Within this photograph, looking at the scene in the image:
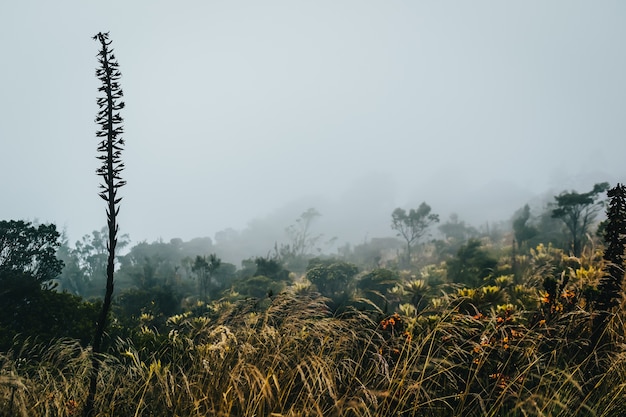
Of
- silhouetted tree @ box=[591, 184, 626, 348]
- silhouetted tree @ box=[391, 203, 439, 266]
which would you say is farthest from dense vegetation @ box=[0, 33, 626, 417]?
silhouetted tree @ box=[391, 203, 439, 266]

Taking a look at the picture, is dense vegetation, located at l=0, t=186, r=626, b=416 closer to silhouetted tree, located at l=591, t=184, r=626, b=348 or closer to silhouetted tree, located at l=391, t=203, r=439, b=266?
silhouetted tree, located at l=591, t=184, r=626, b=348

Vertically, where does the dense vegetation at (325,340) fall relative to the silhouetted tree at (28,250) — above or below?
below

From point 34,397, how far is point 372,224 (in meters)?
186

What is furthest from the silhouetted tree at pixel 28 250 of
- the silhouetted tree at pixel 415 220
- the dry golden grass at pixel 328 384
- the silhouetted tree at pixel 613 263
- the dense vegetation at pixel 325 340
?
the silhouetted tree at pixel 415 220

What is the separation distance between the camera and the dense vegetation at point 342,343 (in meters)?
2.54

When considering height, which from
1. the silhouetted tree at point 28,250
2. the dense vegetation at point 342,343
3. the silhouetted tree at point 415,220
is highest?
the silhouetted tree at point 28,250

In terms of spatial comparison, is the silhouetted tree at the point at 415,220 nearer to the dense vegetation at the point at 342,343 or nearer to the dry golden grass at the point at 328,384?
the dense vegetation at the point at 342,343

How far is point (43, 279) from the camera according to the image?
48.4 feet

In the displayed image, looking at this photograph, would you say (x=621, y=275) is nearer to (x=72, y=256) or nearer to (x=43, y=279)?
(x=43, y=279)

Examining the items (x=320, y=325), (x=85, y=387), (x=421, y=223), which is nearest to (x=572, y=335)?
(x=320, y=325)

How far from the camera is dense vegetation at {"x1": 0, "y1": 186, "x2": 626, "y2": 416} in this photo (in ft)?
8.32

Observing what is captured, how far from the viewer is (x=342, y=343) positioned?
12.3ft

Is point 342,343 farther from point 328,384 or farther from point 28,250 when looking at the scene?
point 28,250

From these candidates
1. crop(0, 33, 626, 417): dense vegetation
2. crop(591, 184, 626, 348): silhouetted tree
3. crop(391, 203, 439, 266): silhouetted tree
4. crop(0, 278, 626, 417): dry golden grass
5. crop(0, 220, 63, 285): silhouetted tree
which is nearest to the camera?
crop(0, 278, 626, 417): dry golden grass
